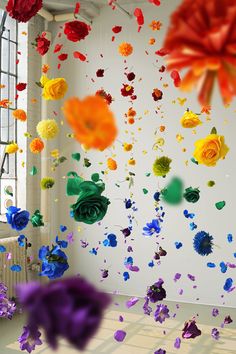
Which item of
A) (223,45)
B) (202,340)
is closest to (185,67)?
(223,45)

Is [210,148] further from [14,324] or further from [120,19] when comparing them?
[120,19]

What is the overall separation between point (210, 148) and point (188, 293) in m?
4.03

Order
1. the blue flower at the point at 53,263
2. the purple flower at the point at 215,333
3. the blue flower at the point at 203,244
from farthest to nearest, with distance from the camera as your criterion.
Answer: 1. the purple flower at the point at 215,333
2. the blue flower at the point at 203,244
3. the blue flower at the point at 53,263

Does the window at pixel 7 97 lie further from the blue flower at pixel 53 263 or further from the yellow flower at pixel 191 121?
the yellow flower at pixel 191 121

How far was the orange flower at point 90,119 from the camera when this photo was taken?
0.50 metres

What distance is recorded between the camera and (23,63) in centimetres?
576

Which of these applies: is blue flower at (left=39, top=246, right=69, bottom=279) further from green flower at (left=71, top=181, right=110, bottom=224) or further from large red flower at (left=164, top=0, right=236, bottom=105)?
large red flower at (left=164, top=0, right=236, bottom=105)

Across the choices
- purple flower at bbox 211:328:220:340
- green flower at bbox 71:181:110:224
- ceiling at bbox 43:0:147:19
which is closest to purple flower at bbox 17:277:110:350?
green flower at bbox 71:181:110:224

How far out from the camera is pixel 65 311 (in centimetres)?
41

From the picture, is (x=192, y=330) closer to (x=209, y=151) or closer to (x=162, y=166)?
(x=162, y=166)

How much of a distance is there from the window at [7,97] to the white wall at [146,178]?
649mm

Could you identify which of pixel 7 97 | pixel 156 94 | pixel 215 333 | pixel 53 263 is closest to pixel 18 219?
pixel 53 263

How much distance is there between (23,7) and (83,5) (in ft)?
14.0

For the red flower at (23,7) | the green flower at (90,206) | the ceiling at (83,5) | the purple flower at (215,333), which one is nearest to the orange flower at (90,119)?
the green flower at (90,206)
